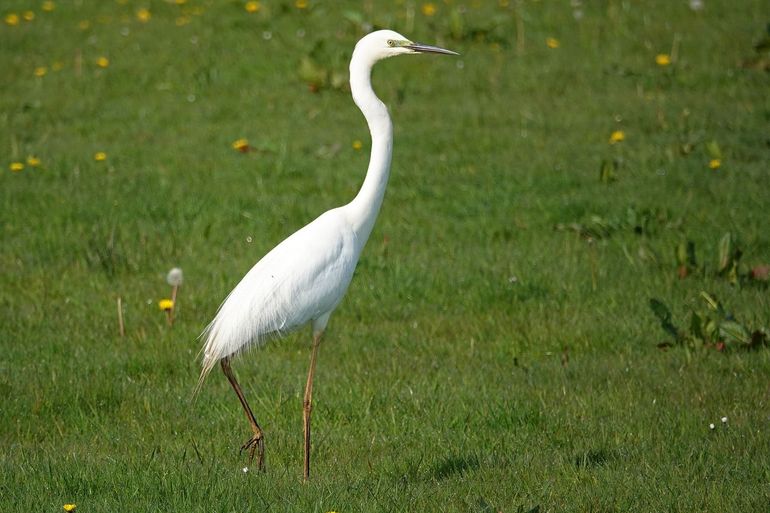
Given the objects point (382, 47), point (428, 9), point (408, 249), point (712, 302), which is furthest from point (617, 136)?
point (382, 47)

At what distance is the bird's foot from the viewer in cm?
475

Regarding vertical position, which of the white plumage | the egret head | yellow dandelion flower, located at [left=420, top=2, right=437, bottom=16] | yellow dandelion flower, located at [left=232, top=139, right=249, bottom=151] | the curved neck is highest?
the egret head

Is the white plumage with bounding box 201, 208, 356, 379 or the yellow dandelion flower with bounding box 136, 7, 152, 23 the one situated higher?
the white plumage with bounding box 201, 208, 356, 379

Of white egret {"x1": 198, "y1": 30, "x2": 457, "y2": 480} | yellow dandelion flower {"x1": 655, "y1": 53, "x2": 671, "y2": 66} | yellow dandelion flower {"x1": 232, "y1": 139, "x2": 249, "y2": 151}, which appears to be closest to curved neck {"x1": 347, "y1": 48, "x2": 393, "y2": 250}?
white egret {"x1": 198, "y1": 30, "x2": 457, "y2": 480}

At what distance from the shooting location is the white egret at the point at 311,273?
193 inches

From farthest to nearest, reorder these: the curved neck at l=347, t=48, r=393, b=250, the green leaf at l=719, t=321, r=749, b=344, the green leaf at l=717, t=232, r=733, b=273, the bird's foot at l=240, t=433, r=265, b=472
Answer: the green leaf at l=717, t=232, r=733, b=273
the green leaf at l=719, t=321, r=749, b=344
the curved neck at l=347, t=48, r=393, b=250
the bird's foot at l=240, t=433, r=265, b=472

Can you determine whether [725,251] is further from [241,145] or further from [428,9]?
[428,9]

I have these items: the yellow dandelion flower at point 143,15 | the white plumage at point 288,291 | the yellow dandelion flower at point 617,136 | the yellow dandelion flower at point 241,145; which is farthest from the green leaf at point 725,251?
the yellow dandelion flower at point 143,15

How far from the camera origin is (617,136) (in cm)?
920

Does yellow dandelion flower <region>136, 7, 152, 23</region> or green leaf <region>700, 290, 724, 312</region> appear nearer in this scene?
green leaf <region>700, 290, 724, 312</region>

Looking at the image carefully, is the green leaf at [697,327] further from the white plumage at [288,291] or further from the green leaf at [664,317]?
the white plumage at [288,291]

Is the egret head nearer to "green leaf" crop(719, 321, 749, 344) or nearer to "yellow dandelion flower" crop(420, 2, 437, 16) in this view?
"green leaf" crop(719, 321, 749, 344)

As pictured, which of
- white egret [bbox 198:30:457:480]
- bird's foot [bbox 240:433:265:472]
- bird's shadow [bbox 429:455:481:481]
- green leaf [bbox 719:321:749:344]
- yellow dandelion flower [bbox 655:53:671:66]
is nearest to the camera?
bird's shadow [bbox 429:455:481:481]

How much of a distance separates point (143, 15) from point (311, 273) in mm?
8684
